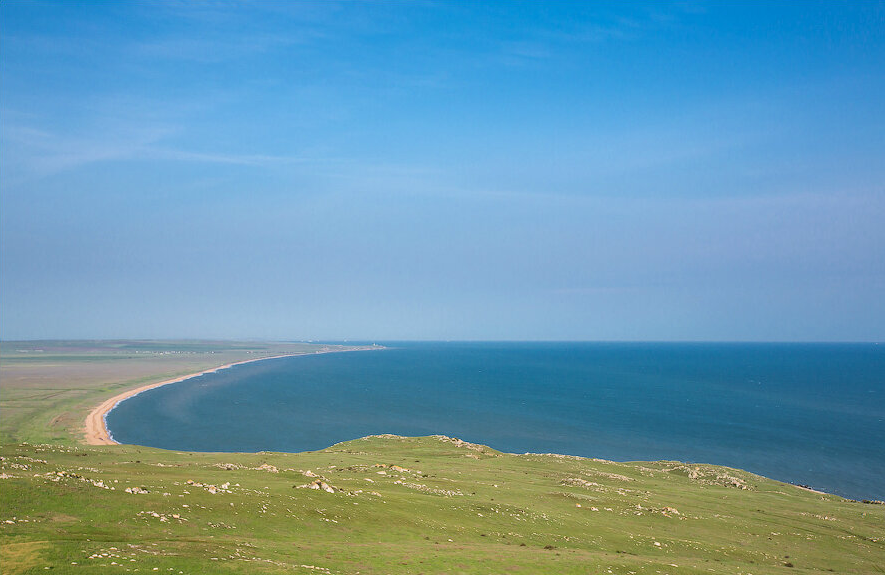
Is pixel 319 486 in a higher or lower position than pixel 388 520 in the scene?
higher

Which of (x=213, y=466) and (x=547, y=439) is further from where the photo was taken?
(x=547, y=439)

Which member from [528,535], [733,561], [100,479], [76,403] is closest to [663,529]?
[733,561]

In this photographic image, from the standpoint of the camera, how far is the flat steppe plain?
103 ft

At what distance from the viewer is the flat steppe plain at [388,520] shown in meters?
31.3

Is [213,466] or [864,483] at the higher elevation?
[213,466]

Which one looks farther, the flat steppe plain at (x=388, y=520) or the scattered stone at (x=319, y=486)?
the scattered stone at (x=319, y=486)

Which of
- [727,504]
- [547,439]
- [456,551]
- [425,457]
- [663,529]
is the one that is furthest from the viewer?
[547,439]

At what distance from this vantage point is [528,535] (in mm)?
47250

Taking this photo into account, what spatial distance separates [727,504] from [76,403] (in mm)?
218992

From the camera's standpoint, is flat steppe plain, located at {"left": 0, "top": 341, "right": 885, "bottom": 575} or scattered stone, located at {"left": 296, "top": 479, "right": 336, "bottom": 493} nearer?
flat steppe plain, located at {"left": 0, "top": 341, "right": 885, "bottom": 575}

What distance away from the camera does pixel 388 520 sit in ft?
148

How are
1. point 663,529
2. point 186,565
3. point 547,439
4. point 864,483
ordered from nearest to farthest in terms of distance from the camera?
point 186,565 < point 663,529 < point 864,483 < point 547,439

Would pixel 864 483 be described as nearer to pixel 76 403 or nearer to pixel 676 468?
pixel 676 468

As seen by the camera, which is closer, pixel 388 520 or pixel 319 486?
pixel 388 520
